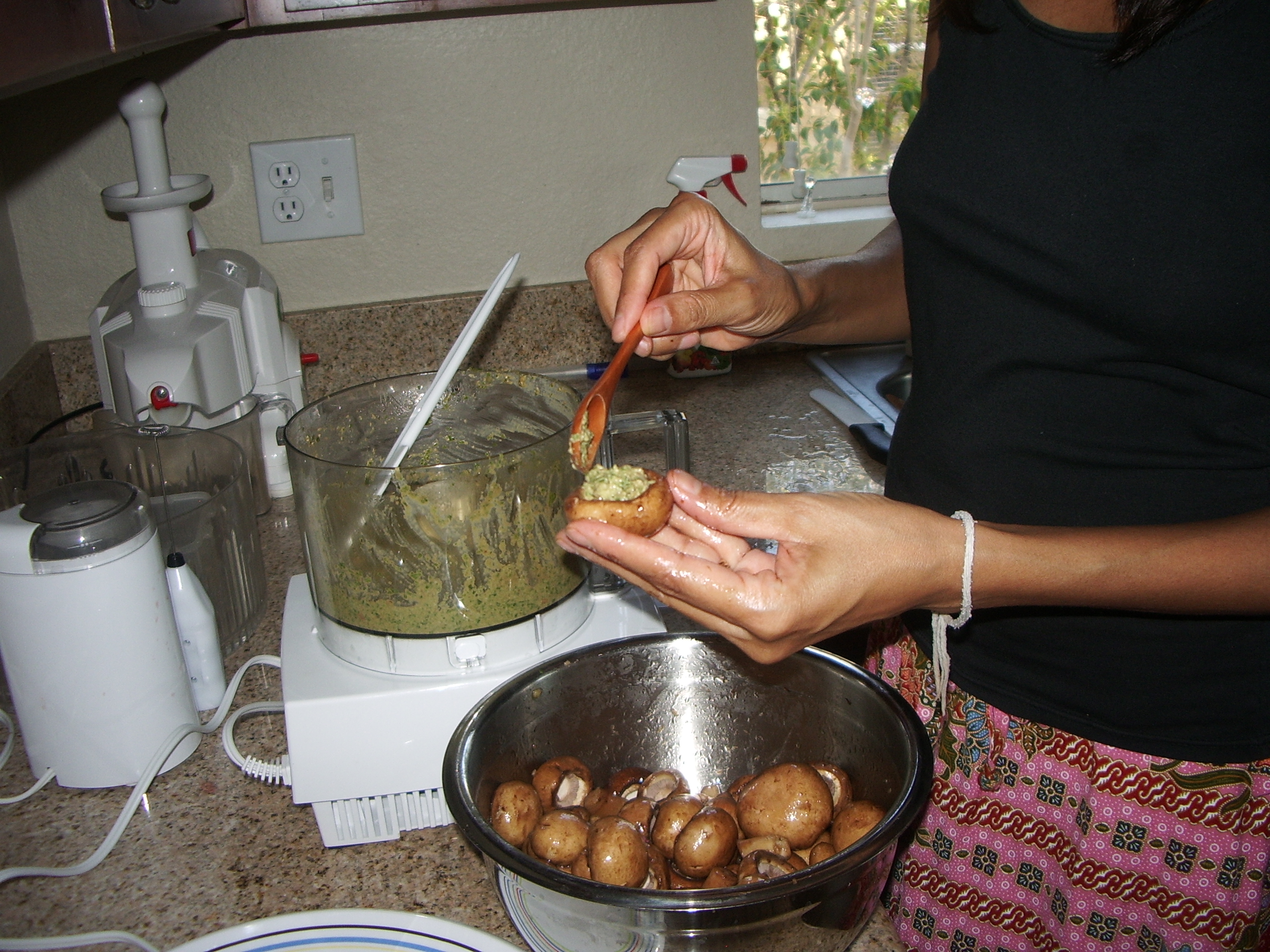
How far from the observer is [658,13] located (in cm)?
159

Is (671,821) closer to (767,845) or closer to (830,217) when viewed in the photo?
(767,845)

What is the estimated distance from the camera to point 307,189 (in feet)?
5.10

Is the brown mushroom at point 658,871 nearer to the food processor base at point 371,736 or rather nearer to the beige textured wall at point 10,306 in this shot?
the food processor base at point 371,736

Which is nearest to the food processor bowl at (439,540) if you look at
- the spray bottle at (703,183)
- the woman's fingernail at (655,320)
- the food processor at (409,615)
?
the food processor at (409,615)

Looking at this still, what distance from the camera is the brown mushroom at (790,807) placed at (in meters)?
0.71

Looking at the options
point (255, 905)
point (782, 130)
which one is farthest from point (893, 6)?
point (255, 905)

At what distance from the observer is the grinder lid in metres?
0.79

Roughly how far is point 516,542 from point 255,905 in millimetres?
338

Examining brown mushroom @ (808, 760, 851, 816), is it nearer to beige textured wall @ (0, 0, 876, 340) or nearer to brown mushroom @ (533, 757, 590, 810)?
brown mushroom @ (533, 757, 590, 810)

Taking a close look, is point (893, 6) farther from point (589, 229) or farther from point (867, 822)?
point (867, 822)

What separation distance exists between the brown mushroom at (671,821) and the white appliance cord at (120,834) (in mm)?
357

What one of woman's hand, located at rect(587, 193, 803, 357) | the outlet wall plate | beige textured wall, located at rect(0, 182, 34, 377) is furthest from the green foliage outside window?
beige textured wall, located at rect(0, 182, 34, 377)

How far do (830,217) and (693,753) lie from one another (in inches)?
50.0

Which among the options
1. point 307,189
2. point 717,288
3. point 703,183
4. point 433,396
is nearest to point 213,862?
point 433,396
